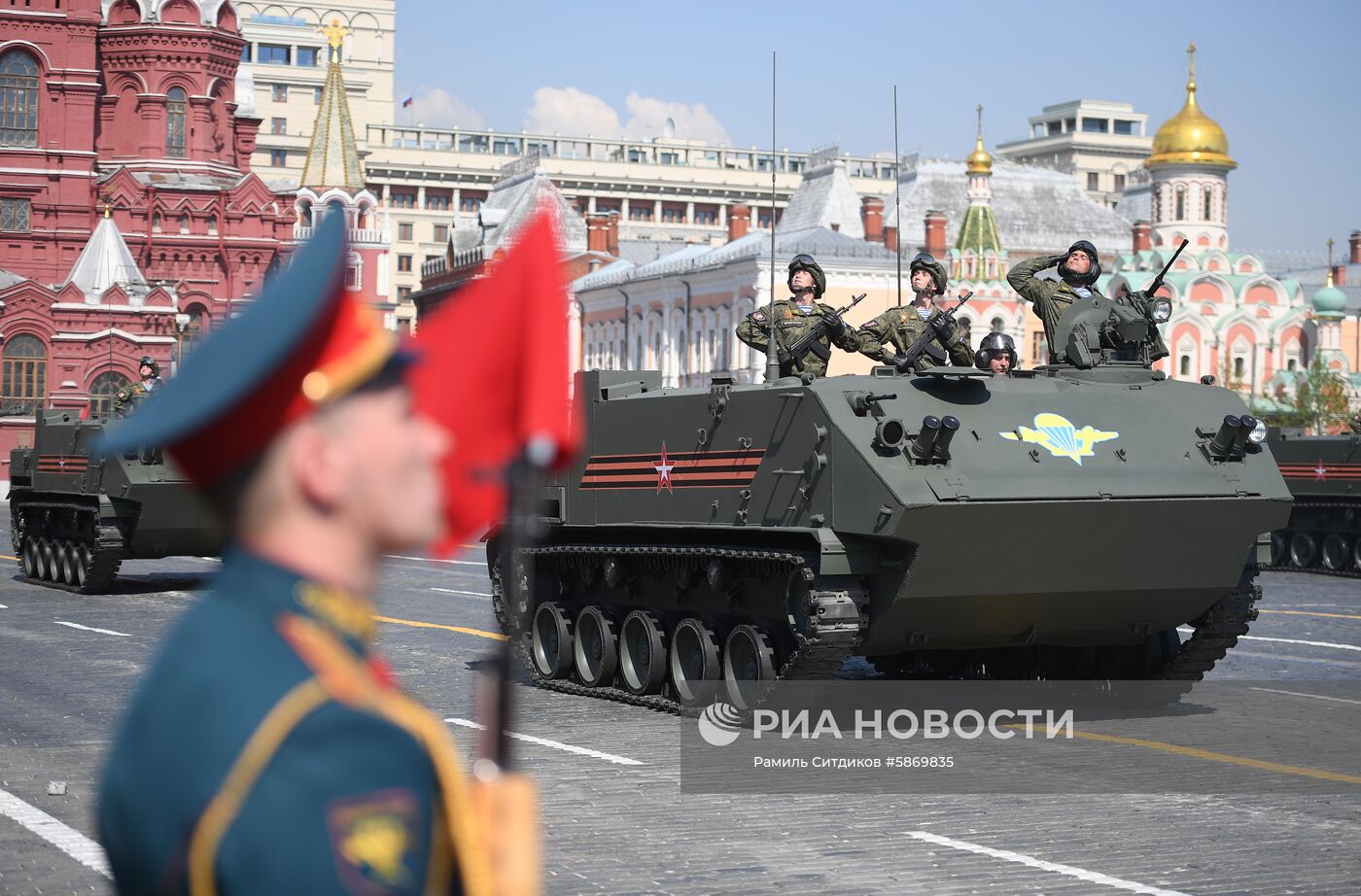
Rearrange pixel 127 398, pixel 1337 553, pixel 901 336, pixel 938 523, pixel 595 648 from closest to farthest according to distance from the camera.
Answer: pixel 938 523 → pixel 901 336 → pixel 595 648 → pixel 127 398 → pixel 1337 553

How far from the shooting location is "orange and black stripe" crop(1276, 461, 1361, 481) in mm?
30031

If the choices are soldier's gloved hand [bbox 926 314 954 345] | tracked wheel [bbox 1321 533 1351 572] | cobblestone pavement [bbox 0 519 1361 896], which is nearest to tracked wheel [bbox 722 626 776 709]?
cobblestone pavement [bbox 0 519 1361 896]

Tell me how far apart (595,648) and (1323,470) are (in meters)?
18.5

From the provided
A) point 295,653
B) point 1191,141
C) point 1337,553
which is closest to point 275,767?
point 295,653

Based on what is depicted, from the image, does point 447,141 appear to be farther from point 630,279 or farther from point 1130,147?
point 630,279

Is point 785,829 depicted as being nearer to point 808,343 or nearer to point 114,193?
point 808,343

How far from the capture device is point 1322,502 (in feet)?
100

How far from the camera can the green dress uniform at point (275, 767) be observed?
86.0 inches

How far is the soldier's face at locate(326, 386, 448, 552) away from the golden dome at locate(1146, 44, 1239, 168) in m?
81.3

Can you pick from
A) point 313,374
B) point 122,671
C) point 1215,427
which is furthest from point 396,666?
point 313,374

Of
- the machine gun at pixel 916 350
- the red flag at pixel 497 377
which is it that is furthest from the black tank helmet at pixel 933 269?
the red flag at pixel 497 377

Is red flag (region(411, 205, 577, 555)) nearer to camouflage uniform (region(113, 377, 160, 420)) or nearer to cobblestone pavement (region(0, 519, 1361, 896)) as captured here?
cobblestone pavement (region(0, 519, 1361, 896))

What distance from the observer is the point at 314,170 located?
3506 inches

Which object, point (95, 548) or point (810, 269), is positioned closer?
point (810, 269)
